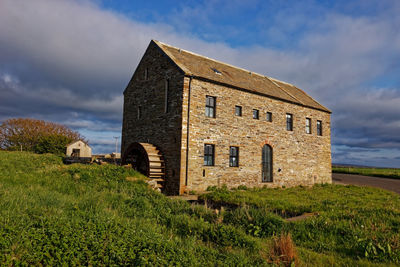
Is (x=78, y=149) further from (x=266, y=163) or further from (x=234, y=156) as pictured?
(x=266, y=163)

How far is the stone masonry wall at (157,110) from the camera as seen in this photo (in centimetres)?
1455

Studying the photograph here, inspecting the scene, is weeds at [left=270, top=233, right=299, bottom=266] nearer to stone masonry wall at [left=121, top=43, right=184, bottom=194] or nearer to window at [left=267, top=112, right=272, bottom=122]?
stone masonry wall at [left=121, top=43, right=184, bottom=194]

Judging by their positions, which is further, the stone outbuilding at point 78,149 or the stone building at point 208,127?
the stone outbuilding at point 78,149

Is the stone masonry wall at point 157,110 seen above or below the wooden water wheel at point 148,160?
above

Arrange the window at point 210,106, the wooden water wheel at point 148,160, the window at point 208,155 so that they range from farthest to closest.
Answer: the window at point 210,106 → the window at point 208,155 → the wooden water wheel at point 148,160

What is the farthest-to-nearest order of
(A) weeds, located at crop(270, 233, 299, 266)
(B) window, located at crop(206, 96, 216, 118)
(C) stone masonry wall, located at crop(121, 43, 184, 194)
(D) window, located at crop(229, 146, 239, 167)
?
(D) window, located at crop(229, 146, 239, 167) < (B) window, located at crop(206, 96, 216, 118) < (C) stone masonry wall, located at crop(121, 43, 184, 194) < (A) weeds, located at crop(270, 233, 299, 266)

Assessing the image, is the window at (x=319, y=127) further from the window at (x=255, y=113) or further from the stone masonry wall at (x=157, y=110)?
the stone masonry wall at (x=157, y=110)

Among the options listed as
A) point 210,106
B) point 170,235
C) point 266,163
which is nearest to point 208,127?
point 210,106

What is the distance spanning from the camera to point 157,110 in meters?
16.5

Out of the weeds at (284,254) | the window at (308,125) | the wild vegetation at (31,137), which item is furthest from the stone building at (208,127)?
the wild vegetation at (31,137)

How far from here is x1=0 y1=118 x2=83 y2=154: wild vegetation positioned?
1267 inches

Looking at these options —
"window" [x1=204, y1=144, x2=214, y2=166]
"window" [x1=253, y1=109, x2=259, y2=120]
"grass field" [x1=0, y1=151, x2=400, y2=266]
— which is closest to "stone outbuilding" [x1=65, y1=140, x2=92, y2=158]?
"window" [x1=204, y1=144, x2=214, y2=166]

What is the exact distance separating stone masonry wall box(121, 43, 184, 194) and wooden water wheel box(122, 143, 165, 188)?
1.15 feet

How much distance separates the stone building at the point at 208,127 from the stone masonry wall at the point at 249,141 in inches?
2.2
